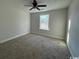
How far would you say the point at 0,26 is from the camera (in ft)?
13.7

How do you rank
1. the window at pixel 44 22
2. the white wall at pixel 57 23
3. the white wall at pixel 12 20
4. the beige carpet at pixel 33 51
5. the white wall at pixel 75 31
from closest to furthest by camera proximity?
the white wall at pixel 75 31
the beige carpet at pixel 33 51
the white wall at pixel 12 20
the white wall at pixel 57 23
the window at pixel 44 22

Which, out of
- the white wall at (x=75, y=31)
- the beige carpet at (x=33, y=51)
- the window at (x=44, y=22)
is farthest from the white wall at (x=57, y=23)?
the white wall at (x=75, y=31)

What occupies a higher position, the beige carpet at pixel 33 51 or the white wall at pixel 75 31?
the white wall at pixel 75 31

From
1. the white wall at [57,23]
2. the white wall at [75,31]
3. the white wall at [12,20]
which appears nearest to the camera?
the white wall at [75,31]

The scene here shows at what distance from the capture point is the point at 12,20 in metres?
5.12

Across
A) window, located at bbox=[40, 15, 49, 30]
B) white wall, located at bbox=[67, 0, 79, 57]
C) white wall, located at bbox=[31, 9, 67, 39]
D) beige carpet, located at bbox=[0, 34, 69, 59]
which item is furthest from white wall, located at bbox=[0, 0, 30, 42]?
white wall, located at bbox=[67, 0, 79, 57]

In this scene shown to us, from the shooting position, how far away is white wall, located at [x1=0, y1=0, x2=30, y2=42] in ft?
13.6

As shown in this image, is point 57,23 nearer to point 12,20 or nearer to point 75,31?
point 75,31

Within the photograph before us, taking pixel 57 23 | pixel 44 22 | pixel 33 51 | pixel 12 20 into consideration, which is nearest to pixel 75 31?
pixel 33 51

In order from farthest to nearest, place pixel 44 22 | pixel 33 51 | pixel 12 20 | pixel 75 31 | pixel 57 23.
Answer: pixel 44 22, pixel 57 23, pixel 12 20, pixel 33 51, pixel 75 31

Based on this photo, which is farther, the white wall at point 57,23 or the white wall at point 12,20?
the white wall at point 57,23

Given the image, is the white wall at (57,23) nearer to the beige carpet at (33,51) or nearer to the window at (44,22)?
the window at (44,22)

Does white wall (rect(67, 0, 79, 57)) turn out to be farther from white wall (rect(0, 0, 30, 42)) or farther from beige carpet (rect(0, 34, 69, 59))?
white wall (rect(0, 0, 30, 42))

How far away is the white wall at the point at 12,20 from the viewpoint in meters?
4.15
